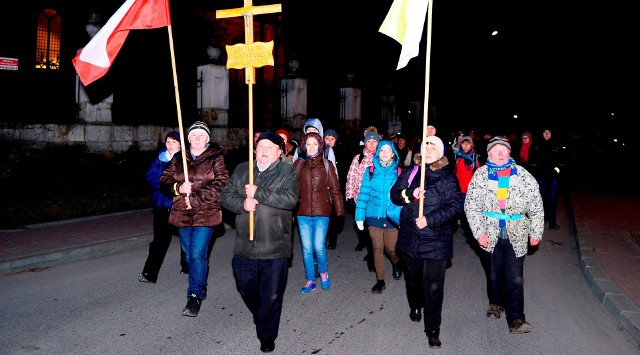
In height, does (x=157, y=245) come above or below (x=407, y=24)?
below

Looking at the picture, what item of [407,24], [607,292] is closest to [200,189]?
[407,24]

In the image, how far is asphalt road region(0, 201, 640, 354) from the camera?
17.0 ft

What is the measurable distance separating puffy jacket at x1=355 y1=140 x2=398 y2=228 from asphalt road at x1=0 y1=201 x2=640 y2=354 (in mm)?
960

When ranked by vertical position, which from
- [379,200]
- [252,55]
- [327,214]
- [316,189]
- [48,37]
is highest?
[48,37]

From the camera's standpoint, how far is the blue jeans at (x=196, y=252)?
19.6 feet

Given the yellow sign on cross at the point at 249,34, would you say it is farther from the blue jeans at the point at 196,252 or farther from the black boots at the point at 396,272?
the black boots at the point at 396,272

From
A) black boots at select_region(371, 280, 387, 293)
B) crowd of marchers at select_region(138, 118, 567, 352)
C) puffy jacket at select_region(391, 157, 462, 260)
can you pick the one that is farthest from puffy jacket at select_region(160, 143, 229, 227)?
black boots at select_region(371, 280, 387, 293)

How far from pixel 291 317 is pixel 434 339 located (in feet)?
5.16

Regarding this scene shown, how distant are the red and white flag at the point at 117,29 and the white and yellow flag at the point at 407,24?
2432 millimetres

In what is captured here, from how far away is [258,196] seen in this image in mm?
4840

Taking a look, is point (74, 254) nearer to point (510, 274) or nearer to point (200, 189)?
point (200, 189)

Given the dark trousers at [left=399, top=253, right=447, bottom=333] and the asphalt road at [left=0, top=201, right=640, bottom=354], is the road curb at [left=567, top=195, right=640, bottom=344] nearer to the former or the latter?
the asphalt road at [left=0, top=201, right=640, bottom=354]

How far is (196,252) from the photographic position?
6000 mm

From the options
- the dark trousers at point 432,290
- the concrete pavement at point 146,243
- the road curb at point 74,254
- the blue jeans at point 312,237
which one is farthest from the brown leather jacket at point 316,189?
the road curb at point 74,254
